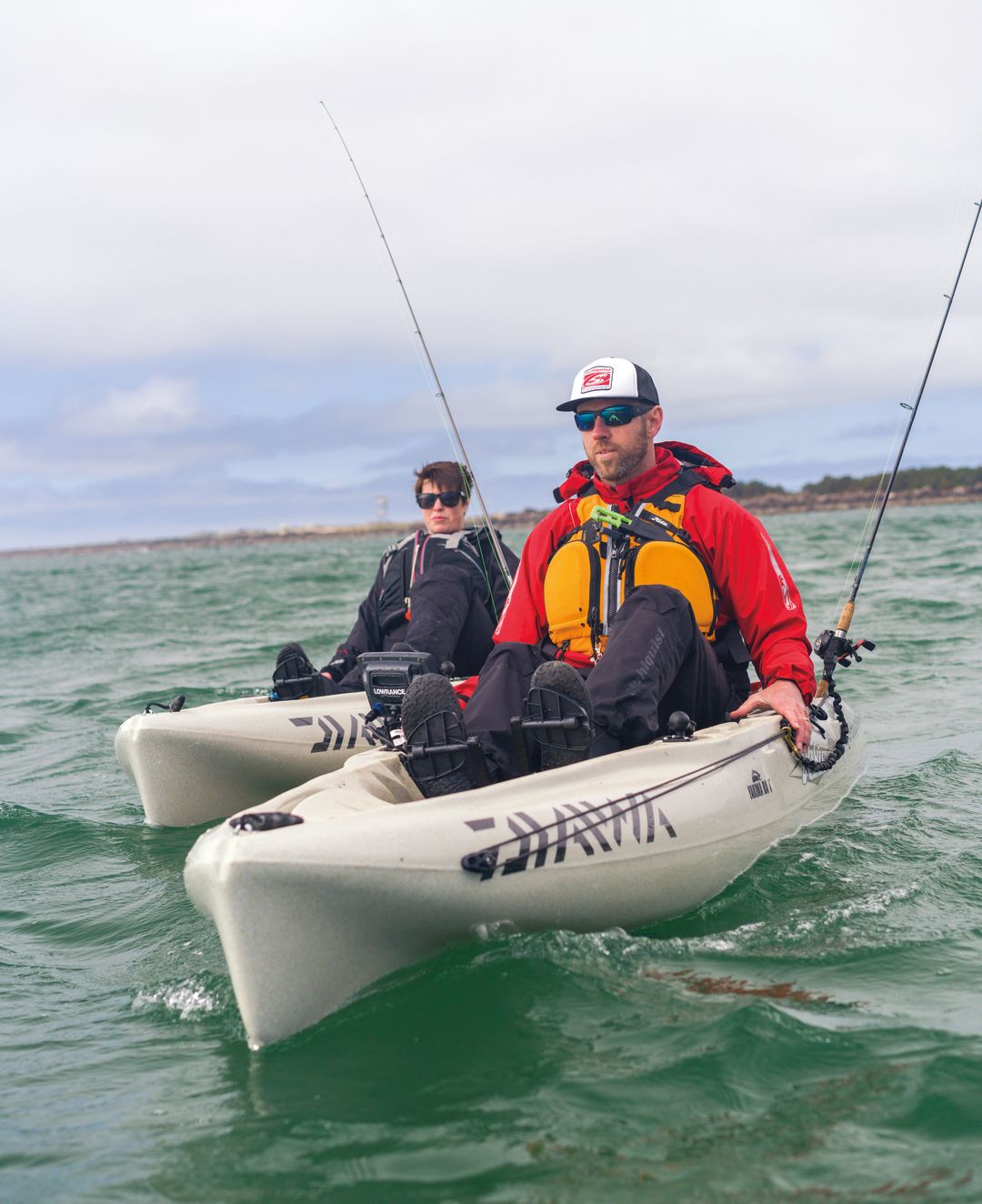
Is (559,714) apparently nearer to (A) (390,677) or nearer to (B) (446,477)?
(A) (390,677)

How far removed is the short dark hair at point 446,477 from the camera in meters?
7.21

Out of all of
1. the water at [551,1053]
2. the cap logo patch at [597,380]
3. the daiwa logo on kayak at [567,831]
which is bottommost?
A: the water at [551,1053]

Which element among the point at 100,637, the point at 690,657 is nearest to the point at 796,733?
the point at 690,657

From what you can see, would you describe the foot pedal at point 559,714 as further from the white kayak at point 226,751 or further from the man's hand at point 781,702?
the white kayak at point 226,751

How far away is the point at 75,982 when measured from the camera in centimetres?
409

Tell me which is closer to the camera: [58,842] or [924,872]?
[924,872]

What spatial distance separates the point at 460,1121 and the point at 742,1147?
0.65 metres

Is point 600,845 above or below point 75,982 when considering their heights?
above

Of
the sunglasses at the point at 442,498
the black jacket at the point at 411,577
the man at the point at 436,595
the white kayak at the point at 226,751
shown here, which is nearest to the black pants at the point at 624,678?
the white kayak at the point at 226,751

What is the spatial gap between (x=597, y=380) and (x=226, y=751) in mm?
2937

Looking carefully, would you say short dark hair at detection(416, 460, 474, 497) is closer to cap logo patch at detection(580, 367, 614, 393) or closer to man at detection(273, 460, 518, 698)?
man at detection(273, 460, 518, 698)

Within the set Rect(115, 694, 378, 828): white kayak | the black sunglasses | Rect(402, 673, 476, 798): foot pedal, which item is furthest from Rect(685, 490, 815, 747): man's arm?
Rect(115, 694, 378, 828): white kayak

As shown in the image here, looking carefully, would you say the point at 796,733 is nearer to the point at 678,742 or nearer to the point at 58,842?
the point at 678,742

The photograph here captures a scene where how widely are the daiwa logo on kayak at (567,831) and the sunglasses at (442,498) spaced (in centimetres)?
342
